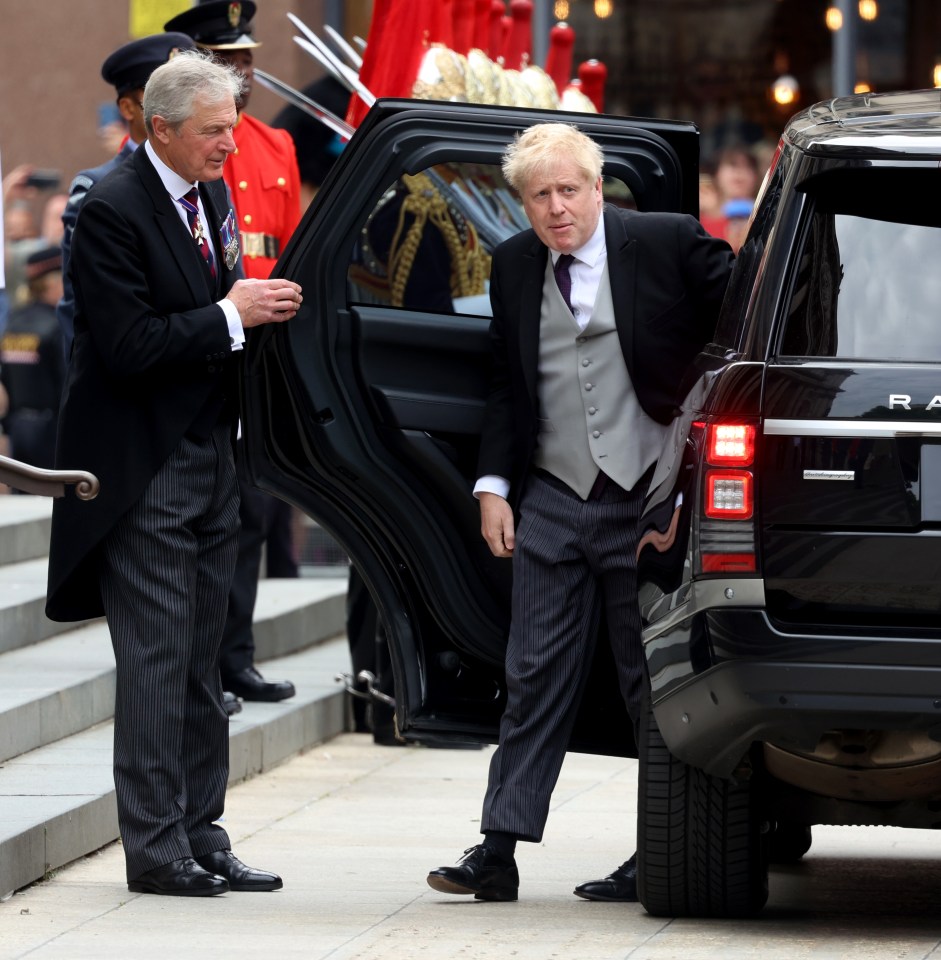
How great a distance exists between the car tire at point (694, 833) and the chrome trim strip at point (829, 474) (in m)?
0.77

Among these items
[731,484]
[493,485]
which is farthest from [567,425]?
[731,484]

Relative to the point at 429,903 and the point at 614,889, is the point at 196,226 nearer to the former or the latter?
the point at 429,903

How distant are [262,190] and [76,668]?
167 centimetres

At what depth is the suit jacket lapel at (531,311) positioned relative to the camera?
527cm

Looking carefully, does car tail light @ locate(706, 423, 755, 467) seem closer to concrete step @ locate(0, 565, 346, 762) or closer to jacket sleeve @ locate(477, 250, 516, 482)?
jacket sleeve @ locate(477, 250, 516, 482)

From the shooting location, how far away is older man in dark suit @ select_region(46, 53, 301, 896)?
5234mm

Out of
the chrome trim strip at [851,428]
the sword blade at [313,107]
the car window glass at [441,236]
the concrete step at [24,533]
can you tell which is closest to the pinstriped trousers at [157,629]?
the car window glass at [441,236]

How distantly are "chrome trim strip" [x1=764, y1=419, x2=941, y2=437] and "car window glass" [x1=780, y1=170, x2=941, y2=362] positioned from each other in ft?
0.48

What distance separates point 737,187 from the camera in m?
13.3

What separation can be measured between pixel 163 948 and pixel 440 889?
0.74 metres

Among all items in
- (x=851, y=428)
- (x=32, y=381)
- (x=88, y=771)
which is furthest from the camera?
(x=32, y=381)

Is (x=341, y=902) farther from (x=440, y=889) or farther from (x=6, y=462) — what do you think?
(x=6, y=462)

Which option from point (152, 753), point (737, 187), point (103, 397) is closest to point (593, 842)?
point (152, 753)

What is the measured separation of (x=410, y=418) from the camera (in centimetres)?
557
